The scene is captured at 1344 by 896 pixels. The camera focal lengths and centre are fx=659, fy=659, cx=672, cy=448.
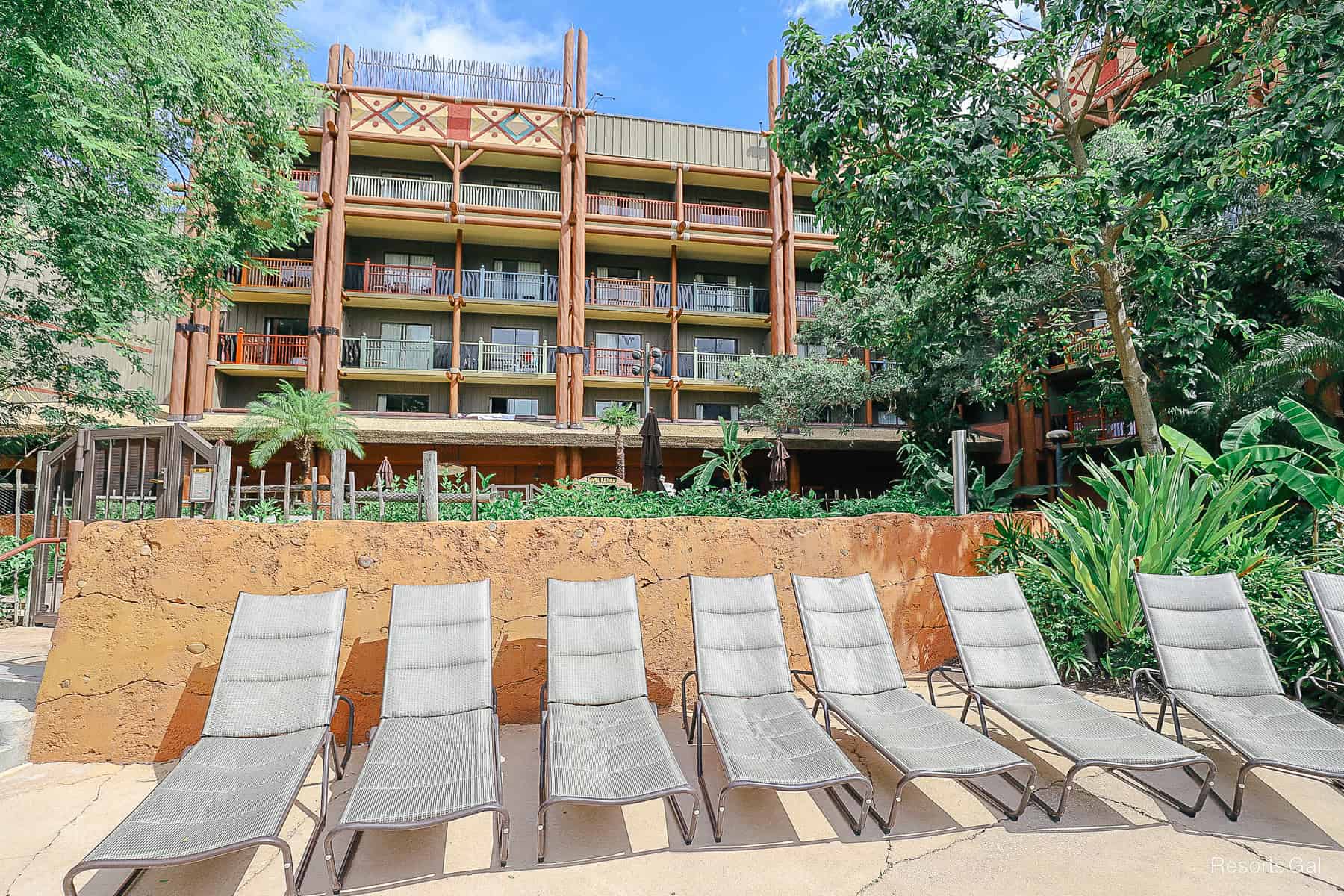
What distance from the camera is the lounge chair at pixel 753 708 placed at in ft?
9.58

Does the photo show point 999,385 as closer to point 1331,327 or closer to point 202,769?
point 1331,327

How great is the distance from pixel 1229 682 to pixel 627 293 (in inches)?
648

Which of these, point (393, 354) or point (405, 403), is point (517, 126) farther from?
point (405, 403)

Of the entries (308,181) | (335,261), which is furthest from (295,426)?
(308,181)

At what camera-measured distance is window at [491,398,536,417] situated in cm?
1808

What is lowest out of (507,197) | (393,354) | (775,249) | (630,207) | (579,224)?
(393,354)

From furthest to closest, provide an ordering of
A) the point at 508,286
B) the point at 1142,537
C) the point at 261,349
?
the point at 508,286, the point at 261,349, the point at 1142,537

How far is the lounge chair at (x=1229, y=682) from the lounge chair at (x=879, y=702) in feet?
3.04

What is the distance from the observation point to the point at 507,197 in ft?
57.9

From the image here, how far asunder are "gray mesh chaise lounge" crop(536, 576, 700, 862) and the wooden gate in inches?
122

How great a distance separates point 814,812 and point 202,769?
9.27ft

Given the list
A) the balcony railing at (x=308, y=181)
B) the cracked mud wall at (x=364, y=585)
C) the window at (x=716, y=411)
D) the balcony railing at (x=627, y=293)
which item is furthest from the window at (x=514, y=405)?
the cracked mud wall at (x=364, y=585)

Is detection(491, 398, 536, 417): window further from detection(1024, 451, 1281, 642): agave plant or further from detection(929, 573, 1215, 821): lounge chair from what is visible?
detection(929, 573, 1215, 821): lounge chair

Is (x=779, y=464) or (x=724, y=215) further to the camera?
(x=724, y=215)
